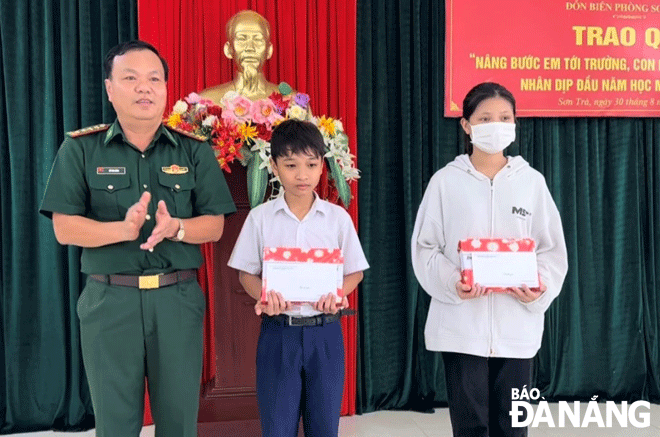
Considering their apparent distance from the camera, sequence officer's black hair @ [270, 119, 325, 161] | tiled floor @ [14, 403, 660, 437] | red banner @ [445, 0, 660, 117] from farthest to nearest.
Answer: red banner @ [445, 0, 660, 117] < tiled floor @ [14, 403, 660, 437] < officer's black hair @ [270, 119, 325, 161]

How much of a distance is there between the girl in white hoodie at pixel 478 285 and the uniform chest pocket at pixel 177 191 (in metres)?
0.79

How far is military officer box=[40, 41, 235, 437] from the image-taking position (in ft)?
5.71

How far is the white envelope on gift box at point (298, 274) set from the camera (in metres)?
1.87

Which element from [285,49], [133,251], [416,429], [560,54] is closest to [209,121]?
[133,251]

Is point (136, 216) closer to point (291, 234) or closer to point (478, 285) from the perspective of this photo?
point (291, 234)

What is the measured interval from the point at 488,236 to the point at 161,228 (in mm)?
1041

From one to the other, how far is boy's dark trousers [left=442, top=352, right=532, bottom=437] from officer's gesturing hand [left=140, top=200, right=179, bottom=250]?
99cm

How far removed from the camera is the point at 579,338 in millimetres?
3715

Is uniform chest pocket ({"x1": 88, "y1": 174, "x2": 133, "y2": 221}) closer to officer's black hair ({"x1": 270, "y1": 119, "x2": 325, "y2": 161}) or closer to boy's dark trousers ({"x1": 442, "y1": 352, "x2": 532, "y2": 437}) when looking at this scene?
officer's black hair ({"x1": 270, "y1": 119, "x2": 325, "y2": 161})

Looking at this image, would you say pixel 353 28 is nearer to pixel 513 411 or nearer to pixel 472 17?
pixel 472 17

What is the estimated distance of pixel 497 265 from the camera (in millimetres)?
1860

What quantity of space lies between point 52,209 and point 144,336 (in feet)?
1.50

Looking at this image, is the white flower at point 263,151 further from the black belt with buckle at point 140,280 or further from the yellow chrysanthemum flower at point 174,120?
the black belt with buckle at point 140,280

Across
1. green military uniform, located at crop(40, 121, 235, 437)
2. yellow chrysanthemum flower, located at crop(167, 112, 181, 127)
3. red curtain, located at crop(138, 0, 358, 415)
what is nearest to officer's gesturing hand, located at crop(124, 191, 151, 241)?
green military uniform, located at crop(40, 121, 235, 437)
